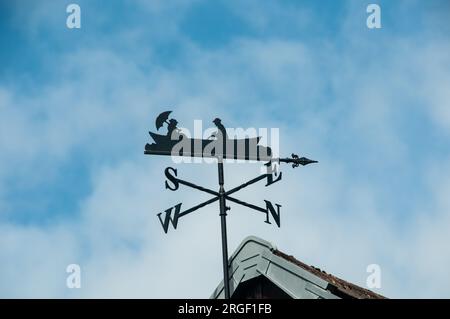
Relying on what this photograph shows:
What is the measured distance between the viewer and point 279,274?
6.88 metres

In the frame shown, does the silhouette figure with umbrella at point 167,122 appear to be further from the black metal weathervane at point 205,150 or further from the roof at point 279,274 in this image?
the roof at point 279,274

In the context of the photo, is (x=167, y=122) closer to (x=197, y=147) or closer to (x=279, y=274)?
(x=197, y=147)

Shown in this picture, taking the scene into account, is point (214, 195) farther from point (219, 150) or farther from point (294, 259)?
point (294, 259)

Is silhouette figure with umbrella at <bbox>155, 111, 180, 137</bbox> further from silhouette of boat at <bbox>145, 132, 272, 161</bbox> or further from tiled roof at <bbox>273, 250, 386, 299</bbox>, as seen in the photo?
tiled roof at <bbox>273, 250, 386, 299</bbox>

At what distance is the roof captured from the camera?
6340 mm

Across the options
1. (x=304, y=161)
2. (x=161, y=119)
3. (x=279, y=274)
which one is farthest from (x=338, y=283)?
(x=161, y=119)

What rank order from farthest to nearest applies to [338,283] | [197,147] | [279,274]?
[338,283] → [197,147] → [279,274]

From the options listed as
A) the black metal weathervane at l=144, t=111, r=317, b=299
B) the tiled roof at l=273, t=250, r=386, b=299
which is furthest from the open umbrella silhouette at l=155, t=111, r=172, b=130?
the tiled roof at l=273, t=250, r=386, b=299

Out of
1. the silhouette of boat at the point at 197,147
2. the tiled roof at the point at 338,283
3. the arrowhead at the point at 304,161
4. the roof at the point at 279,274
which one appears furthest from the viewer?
the arrowhead at the point at 304,161

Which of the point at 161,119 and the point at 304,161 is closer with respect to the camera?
the point at 161,119

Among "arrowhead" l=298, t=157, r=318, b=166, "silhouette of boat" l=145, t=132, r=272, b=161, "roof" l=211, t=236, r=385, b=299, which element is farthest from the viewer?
"arrowhead" l=298, t=157, r=318, b=166

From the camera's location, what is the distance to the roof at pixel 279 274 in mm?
6340

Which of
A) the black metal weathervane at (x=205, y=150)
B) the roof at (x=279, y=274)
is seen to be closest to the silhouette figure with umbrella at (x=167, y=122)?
the black metal weathervane at (x=205, y=150)
